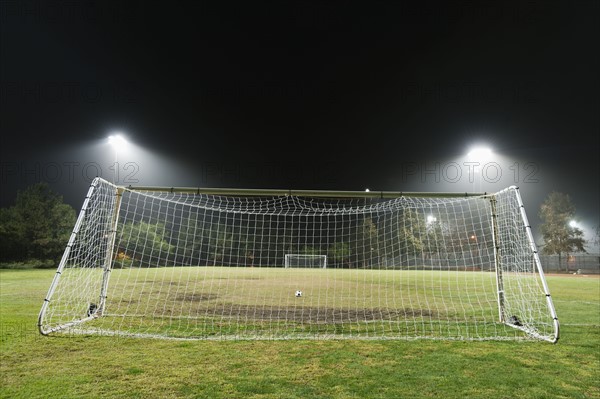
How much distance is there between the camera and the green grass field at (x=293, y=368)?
3.78m

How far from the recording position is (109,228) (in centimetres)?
723

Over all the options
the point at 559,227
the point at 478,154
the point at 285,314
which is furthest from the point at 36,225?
the point at 559,227

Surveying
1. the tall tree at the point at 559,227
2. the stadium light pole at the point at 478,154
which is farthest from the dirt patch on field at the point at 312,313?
the tall tree at the point at 559,227

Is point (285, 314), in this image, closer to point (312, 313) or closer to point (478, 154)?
point (312, 313)

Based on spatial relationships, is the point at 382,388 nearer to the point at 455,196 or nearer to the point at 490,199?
the point at 455,196

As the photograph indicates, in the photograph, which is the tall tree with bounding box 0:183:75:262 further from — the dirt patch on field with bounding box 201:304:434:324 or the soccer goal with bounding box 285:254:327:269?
the dirt patch on field with bounding box 201:304:434:324

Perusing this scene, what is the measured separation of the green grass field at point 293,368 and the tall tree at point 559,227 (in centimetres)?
5924

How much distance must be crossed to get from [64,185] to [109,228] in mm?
38666

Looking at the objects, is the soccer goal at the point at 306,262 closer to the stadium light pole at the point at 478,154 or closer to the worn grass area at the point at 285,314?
the stadium light pole at the point at 478,154

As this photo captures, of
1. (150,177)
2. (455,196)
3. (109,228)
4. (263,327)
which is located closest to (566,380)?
(455,196)

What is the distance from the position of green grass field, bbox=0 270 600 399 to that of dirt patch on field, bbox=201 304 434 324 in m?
1.76

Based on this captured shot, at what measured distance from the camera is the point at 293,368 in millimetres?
4402

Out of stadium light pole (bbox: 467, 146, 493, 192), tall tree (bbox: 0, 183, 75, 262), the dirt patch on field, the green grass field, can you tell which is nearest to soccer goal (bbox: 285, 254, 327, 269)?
stadium light pole (bbox: 467, 146, 493, 192)

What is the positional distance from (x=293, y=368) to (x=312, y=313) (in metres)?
3.67
